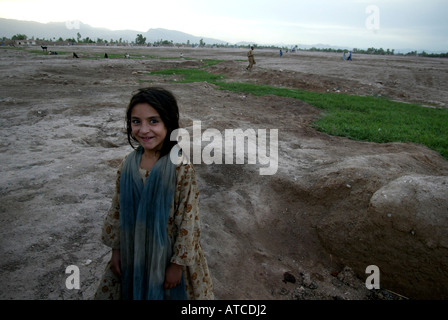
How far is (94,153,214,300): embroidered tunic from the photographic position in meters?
1.62

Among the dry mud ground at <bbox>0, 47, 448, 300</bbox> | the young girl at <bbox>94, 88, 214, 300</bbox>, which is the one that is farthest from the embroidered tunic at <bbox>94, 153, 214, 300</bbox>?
the dry mud ground at <bbox>0, 47, 448, 300</bbox>

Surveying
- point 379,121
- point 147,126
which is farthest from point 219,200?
point 379,121

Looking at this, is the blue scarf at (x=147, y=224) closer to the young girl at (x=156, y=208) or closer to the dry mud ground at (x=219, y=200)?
the young girl at (x=156, y=208)

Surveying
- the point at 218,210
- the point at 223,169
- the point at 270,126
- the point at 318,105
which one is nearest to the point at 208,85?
the point at 318,105

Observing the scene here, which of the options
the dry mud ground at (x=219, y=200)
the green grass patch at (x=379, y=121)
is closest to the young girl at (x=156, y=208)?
the dry mud ground at (x=219, y=200)

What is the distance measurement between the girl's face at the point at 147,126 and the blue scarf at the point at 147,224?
0.12 metres

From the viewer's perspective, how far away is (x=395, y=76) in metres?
17.9

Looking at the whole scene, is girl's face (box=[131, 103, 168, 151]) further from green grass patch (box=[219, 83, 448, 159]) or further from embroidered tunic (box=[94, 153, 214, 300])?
green grass patch (box=[219, 83, 448, 159])

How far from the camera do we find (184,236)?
5.33 ft

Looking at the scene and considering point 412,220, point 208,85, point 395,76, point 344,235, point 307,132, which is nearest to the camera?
point 412,220

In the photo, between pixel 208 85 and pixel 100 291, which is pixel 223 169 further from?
pixel 208 85
